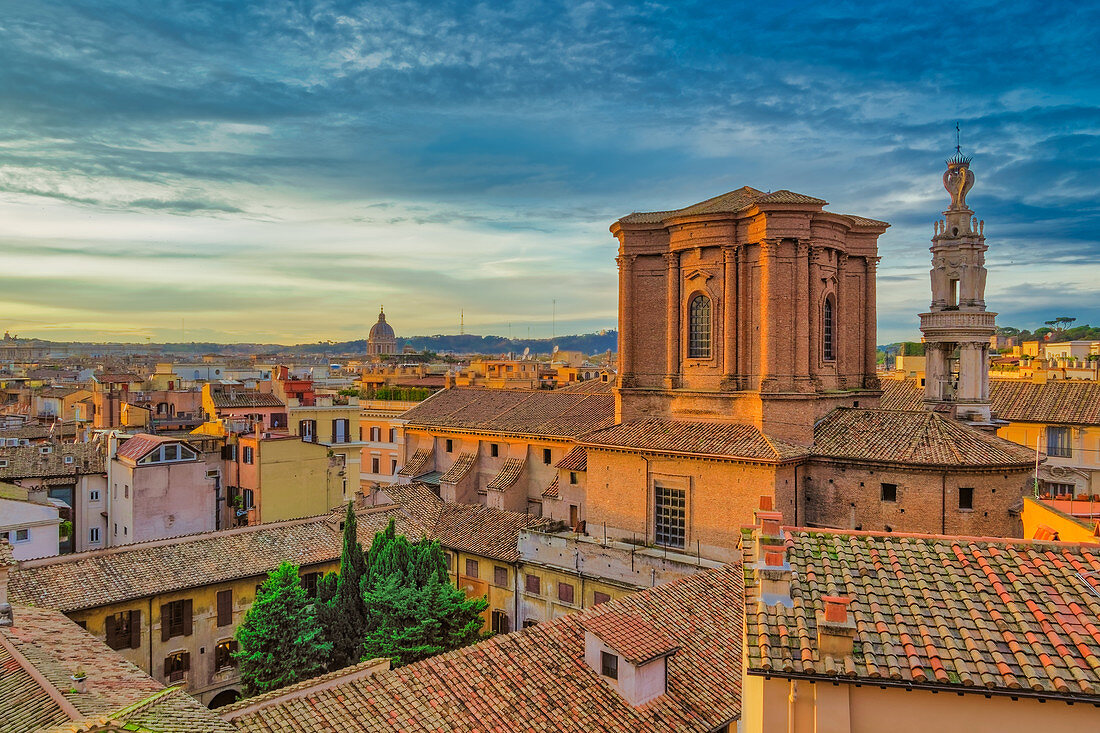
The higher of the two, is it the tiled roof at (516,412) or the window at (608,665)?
the tiled roof at (516,412)

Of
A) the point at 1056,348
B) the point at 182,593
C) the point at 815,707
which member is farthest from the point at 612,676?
the point at 1056,348

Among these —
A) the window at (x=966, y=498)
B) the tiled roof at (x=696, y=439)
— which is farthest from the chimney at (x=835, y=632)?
the window at (x=966, y=498)

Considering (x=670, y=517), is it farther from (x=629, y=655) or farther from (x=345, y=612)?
(x=629, y=655)

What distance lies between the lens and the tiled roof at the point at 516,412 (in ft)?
110

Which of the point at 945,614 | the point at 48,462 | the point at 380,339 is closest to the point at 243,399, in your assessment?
the point at 48,462

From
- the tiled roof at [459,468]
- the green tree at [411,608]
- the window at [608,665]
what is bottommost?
the green tree at [411,608]

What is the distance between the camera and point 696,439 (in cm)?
2536

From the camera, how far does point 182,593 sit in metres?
23.8

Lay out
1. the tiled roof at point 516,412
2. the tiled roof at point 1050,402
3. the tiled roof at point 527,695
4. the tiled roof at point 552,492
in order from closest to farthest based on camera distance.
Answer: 1. the tiled roof at point 527,695
2. the tiled roof at point 552,492
3. the tiled roof at point 516,412
4. the tiled roof at point 1050,402

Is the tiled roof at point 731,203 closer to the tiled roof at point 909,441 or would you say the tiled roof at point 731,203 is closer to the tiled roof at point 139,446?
the tiled roof at point 909,441

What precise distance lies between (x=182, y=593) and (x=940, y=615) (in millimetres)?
22726

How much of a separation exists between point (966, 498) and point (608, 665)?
13287mm

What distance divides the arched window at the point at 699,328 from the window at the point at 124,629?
1977 centimetres

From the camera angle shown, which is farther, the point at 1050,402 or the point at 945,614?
the point at 1050,402
